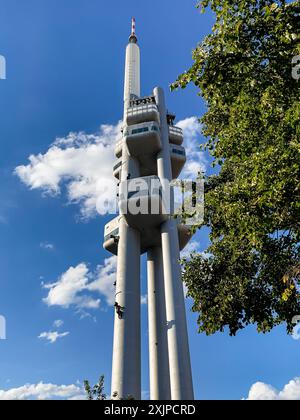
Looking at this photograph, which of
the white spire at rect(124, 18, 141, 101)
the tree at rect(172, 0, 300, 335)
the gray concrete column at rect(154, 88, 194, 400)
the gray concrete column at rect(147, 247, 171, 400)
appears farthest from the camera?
the white spire at rect(124, 18, 141, 101)

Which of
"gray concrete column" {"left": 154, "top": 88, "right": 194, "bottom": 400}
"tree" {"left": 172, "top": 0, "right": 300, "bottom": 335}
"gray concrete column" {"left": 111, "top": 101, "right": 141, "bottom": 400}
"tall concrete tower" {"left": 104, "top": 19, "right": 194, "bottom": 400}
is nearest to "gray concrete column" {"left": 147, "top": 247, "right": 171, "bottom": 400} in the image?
"tall concrete tower" {"left": 104, "top": 19, "right": 194, "bottom": 400}

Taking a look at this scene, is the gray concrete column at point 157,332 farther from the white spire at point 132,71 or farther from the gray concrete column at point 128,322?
the white spire at point 132,71

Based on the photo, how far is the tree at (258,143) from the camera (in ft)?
43.3

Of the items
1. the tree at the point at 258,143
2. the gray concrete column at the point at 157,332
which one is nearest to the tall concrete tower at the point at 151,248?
the gray concrete column at the point at 157,332

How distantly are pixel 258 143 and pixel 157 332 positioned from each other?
109 ft

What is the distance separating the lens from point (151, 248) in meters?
49.7

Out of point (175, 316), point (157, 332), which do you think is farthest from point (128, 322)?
point (157, 332)

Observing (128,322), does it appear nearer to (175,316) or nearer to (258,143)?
(175,316)

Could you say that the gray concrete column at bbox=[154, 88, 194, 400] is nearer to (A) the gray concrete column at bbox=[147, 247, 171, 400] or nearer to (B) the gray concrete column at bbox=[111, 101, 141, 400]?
(B) the gray concrete column at bbox=[111, 101, 141, 400]

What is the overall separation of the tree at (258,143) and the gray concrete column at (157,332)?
25.1 metres

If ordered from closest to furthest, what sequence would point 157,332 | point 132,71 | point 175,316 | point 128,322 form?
point 175,316
point 128,322
point 157,332
point 132,71

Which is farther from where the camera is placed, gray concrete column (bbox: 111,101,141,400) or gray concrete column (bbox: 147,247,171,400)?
gray concrete column (bbox: 147,247,171,400)

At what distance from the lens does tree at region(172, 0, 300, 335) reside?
1320 centimetres
